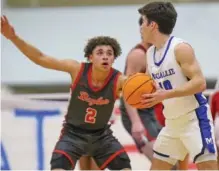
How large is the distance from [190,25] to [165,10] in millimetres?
3287

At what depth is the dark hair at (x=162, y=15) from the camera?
410cm

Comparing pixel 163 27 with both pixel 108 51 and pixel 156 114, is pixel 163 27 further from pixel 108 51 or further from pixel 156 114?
pixel 156 114

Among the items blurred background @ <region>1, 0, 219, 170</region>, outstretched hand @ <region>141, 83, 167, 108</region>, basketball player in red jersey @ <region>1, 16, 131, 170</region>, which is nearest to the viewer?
outstretched hand @ <region>141, 83, 167, 108</region>

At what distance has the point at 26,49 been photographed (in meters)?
4.36

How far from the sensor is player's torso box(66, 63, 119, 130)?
4.49 metres

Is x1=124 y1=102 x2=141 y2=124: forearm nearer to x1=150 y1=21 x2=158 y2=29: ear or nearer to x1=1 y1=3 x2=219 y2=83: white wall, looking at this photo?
x1=150 y1=21 x2=158 y2=29: ear

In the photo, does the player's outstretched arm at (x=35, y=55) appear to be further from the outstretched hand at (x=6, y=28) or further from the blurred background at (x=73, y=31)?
the blurred background at (x=73, y=31)

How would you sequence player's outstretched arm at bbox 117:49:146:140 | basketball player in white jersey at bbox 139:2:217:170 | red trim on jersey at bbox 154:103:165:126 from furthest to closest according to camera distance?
red trim on jersey at bbox 154:103:165:126, player's outstretched arm at bbox 117:49:146:140, basketball player in white jersey at bbox 139:2:217:170

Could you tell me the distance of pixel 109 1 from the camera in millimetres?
7453

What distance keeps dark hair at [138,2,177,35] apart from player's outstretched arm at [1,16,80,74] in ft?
2.26

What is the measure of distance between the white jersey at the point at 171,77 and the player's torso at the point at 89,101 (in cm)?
43

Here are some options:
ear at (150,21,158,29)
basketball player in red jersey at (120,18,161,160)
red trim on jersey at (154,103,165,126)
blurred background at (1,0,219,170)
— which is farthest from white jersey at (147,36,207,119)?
blurred background at (1,0,219,170)

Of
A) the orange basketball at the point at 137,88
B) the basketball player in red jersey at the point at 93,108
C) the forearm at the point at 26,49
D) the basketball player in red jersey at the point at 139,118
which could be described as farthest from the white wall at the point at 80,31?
the orange basketball at the point at 137,88

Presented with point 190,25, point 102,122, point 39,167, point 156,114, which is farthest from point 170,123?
point 190,25
